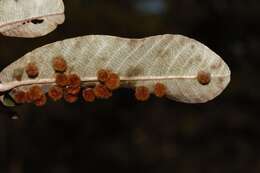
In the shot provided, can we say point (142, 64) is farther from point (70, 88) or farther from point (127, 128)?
point (127, 128)

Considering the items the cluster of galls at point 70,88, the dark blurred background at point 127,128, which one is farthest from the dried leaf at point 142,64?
the dark blurred background at point 127,128

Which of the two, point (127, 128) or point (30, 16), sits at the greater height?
point (30, 16)

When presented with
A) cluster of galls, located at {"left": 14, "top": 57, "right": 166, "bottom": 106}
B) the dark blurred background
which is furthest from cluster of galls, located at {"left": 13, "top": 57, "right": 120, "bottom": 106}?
the dark blurred background

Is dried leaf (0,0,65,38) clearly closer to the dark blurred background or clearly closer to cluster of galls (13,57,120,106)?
cluster of galls (13,57,120,106)

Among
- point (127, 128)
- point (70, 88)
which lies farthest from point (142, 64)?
point (127, 128)

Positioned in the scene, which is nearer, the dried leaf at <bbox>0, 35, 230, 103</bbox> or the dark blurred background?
the dried leaf at <bbox>0, 35, 230, 103</bbox>

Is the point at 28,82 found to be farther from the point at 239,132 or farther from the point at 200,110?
the point at 200,110
